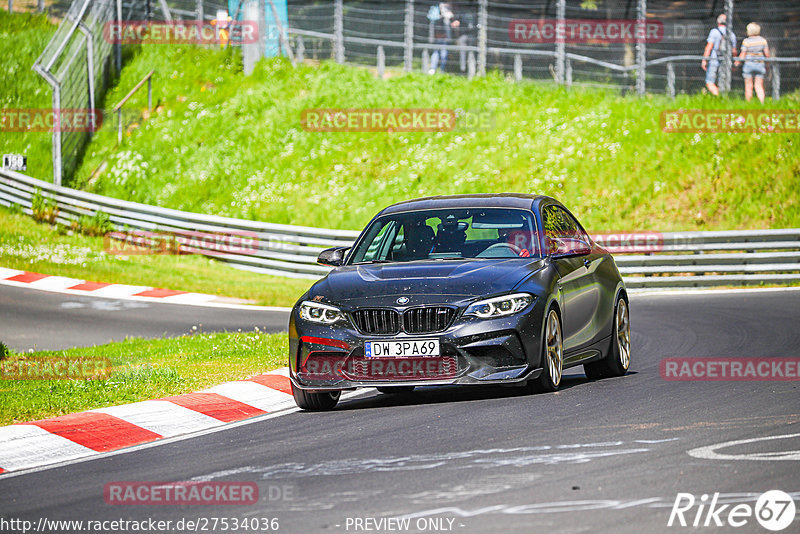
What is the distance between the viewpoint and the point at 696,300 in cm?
1888

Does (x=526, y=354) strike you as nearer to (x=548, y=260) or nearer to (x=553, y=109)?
(x=548, y=260)

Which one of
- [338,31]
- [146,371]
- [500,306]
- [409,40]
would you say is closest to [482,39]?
[409,40]

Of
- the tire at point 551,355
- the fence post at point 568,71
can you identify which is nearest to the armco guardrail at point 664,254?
the fence post at point 568,71

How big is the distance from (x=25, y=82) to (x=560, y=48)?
571 inches

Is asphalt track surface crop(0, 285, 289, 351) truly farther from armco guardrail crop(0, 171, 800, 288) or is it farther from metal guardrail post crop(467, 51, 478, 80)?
metal guardrail post crop(467, 51, 478, 80)

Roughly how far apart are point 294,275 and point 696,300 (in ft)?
27.1

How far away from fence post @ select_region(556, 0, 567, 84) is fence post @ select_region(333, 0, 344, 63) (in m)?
5.72

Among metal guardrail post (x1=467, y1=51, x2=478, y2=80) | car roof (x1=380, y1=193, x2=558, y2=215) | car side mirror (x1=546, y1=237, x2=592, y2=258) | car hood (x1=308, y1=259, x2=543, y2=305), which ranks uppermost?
metal guardrail post (x1=467, y1=51, x2=478, y2=80)

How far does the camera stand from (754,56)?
25.7 m

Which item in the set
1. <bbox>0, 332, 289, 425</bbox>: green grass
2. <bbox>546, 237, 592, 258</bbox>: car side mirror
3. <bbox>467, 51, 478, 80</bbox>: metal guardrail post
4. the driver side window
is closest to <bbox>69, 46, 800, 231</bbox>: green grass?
<bbox>467, 51, 478, 80</bbox>: metal guardrail post

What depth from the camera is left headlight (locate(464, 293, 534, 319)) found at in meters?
8.91

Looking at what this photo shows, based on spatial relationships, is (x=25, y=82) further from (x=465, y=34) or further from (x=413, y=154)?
(x=465, y=34)

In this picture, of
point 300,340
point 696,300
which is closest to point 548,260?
point 300,340

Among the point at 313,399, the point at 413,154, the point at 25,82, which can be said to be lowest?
the point at 313,399
